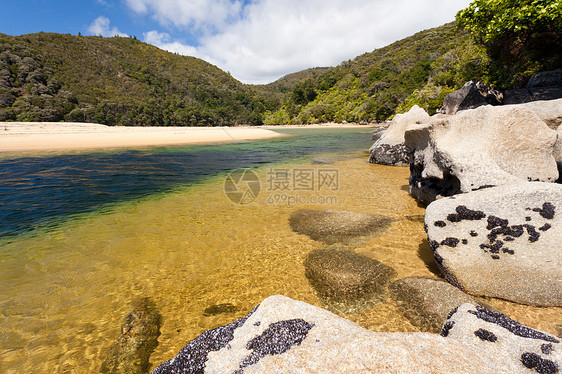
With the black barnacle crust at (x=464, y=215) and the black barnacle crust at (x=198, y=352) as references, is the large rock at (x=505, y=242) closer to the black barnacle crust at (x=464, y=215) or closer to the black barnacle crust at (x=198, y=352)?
the black barnacle crust at (x=464, y=215)

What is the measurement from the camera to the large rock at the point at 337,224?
20.2ft

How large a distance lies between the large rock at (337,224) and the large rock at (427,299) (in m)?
1.84

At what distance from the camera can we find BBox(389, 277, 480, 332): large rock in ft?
11.3

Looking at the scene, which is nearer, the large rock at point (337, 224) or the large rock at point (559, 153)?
the large rock at point (559, 153)

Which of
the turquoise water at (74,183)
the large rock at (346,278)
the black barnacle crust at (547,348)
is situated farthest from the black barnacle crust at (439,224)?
the turquoise water at (74,183)

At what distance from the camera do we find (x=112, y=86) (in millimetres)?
100688

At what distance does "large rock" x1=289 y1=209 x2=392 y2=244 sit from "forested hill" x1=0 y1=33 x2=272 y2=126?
81041 millimetres

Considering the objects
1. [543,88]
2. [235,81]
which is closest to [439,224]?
[543,88]

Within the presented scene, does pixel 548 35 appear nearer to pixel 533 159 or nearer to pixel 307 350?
pixel 533 159

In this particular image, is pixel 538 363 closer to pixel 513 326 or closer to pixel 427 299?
pixel 513 326

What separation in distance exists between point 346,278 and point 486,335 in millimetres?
2525

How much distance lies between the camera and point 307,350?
6.26ft

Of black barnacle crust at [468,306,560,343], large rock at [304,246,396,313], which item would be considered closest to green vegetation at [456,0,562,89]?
large rock at [304,246,396,313]

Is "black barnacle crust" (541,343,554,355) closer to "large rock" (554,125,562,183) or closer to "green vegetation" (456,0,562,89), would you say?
"large rock" (554,125,562,183)
